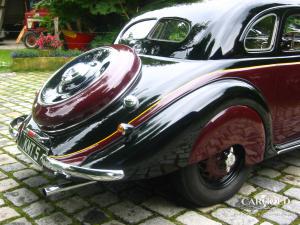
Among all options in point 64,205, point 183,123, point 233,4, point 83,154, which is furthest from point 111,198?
point 233,4

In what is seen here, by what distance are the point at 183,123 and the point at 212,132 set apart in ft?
0.88

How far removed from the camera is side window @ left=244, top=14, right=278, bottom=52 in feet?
11.0

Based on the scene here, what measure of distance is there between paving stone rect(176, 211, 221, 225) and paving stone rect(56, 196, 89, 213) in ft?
2.58

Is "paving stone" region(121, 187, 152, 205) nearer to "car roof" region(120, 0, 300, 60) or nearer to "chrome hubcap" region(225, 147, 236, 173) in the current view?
"chrome hubcap" region(225, 147, 236, 173)

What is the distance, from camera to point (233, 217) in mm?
3070

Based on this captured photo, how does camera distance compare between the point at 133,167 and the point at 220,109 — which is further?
the point at 220,109

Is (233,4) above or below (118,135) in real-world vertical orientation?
above

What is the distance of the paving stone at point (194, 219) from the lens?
9.84 ft

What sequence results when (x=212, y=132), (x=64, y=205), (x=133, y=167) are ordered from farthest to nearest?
(x=64, y=205) → (x=212, y=132) → (x=133, y=167)

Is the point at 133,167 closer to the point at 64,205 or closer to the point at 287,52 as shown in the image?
the point at 64,205

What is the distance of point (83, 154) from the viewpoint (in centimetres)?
277

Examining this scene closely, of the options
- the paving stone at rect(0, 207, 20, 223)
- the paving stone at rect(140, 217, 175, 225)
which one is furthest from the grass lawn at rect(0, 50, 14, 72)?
the paving stone at rect(140, 217, 175, 225)

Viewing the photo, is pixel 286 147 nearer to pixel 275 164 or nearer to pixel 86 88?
pixel 275 164

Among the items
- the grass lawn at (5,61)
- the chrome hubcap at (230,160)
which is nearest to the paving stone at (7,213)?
the chrome hubcap at (230,160)
